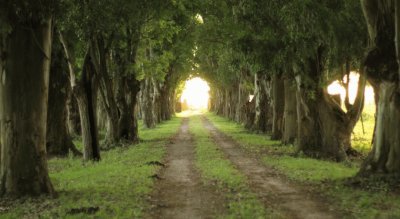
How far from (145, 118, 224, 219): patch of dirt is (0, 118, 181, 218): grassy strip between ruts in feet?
1.12

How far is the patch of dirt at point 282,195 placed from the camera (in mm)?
10450

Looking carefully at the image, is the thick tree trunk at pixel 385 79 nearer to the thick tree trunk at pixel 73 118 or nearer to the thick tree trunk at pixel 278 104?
the thick tree trunk at pixel 278 104

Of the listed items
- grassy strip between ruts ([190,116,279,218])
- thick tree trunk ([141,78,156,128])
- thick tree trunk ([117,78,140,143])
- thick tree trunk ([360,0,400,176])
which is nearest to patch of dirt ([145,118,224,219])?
grassy strip between ruts ([190,116,279,218])

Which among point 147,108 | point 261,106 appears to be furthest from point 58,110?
point 147,108

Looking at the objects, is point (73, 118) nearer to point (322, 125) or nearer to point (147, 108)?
point (147, 108)

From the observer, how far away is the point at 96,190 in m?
13.1

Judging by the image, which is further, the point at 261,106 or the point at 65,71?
the point at 261,106

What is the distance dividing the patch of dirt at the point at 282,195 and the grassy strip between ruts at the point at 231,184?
28 centimetres

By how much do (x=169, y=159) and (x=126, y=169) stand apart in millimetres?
4015

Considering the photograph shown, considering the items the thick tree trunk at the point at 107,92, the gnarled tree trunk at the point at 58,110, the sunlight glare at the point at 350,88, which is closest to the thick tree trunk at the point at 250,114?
the sunlight glare at the point at 350,88

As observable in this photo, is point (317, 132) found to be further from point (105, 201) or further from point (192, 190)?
point (105, 201)

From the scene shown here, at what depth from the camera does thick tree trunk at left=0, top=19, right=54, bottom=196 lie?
11.8 m

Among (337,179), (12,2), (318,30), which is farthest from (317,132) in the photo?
(12,2)

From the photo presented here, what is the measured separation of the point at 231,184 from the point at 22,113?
5.88 meters
